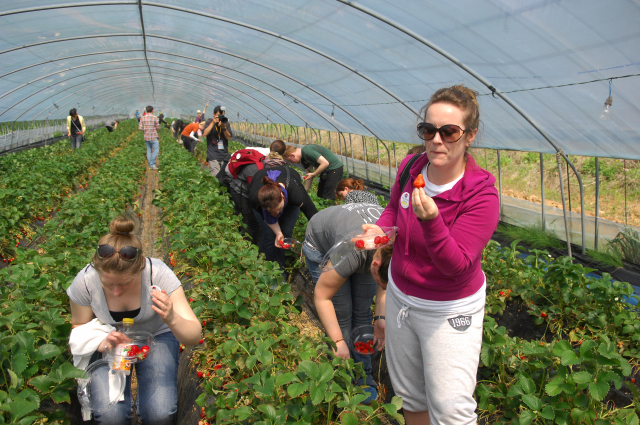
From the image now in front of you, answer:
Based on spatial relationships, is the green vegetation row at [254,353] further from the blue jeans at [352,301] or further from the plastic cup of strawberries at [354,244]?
the plastic cup of strawberries at [354,244]

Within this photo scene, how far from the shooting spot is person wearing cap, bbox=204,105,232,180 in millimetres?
6851

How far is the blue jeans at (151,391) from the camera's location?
1983mm

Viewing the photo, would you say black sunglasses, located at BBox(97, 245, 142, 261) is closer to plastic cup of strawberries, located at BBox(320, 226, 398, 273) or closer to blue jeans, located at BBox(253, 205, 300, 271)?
plastic cup of strawberries, located at BBox(320, 226, 398, 273)

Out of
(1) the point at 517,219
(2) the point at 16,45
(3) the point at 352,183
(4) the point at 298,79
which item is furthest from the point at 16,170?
(1) the point at 517,219

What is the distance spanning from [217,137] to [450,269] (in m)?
6.23

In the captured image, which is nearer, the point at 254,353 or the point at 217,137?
the point at 254,353

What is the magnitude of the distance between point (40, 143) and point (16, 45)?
554 inches

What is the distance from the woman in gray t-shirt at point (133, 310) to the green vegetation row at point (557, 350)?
146 centimetres

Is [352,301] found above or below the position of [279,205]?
below

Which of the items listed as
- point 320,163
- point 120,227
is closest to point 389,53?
point 320,163

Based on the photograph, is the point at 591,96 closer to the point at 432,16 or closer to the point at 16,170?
the point at 432,16

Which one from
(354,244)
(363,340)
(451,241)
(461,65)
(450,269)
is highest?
(461,65)

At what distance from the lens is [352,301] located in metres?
2.51

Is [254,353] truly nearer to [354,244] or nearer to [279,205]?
[354,244]
